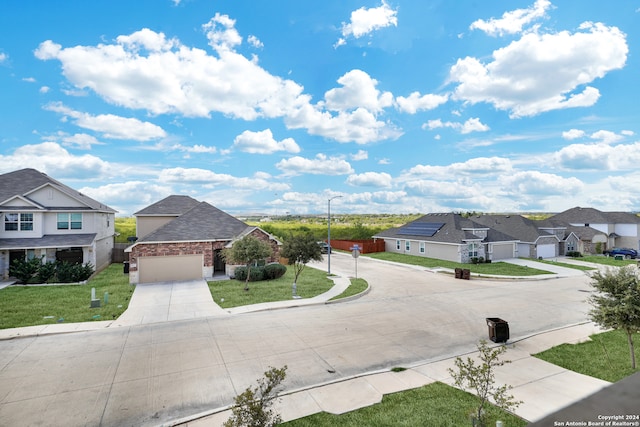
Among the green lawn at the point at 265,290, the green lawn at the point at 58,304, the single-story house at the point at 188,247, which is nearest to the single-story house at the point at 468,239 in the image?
the green lawn at the point at 265,290

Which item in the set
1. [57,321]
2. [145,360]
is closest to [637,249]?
[145,360]

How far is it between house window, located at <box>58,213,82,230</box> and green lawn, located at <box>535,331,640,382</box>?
32.7m

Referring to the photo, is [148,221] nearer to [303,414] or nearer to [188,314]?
[188,314]

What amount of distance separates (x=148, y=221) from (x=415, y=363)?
3145 cm

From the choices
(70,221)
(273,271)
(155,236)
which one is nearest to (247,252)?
(273,271)

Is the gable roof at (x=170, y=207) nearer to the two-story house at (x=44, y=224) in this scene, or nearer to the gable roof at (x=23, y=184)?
the two-story house at (x=44, y=224)

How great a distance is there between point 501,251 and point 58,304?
1599 inches

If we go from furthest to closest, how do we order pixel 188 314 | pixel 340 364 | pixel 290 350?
pixel 188 314, pixel 290 350, pixel 340 364

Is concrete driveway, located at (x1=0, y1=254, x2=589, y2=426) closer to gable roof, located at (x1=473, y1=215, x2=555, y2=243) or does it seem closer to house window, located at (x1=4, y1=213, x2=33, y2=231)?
house window, located at (x1=4, y1=213, x2=33, y2=231)

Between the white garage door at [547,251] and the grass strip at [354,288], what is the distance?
1084 inches

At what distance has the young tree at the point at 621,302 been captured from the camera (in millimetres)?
10320

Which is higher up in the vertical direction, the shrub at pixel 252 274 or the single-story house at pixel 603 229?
the single-story house at pixel 603 229

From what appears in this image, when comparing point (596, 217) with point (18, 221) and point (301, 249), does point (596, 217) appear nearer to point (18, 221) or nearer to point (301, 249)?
point (301, 249)

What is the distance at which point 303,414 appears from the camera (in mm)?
8055
